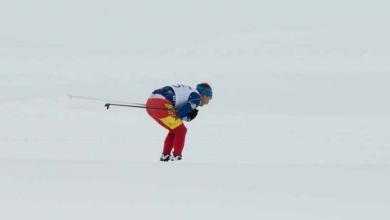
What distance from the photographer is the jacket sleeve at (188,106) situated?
7.14 m

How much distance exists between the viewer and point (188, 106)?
714 cm

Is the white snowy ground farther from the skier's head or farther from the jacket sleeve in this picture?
the skier's head

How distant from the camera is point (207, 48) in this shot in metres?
22.8

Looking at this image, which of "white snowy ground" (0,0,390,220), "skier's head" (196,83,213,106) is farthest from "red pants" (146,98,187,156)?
"white snowy ground" (0,0,390,220)

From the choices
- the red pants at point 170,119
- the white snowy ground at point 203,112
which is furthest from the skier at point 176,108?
the white snowy ground at point 203,112

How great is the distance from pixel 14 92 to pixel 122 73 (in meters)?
3.72

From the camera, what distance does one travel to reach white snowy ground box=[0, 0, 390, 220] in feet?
15.8

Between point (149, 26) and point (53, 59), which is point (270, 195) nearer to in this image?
point (53, 59)

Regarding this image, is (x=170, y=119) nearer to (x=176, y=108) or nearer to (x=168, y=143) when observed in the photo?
(x=176, y=108)

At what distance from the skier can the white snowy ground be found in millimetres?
497

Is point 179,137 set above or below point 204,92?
below

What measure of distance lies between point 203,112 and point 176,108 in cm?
586

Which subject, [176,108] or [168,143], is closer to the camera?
[176,108]

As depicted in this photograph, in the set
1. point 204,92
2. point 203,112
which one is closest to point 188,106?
point 204,92
